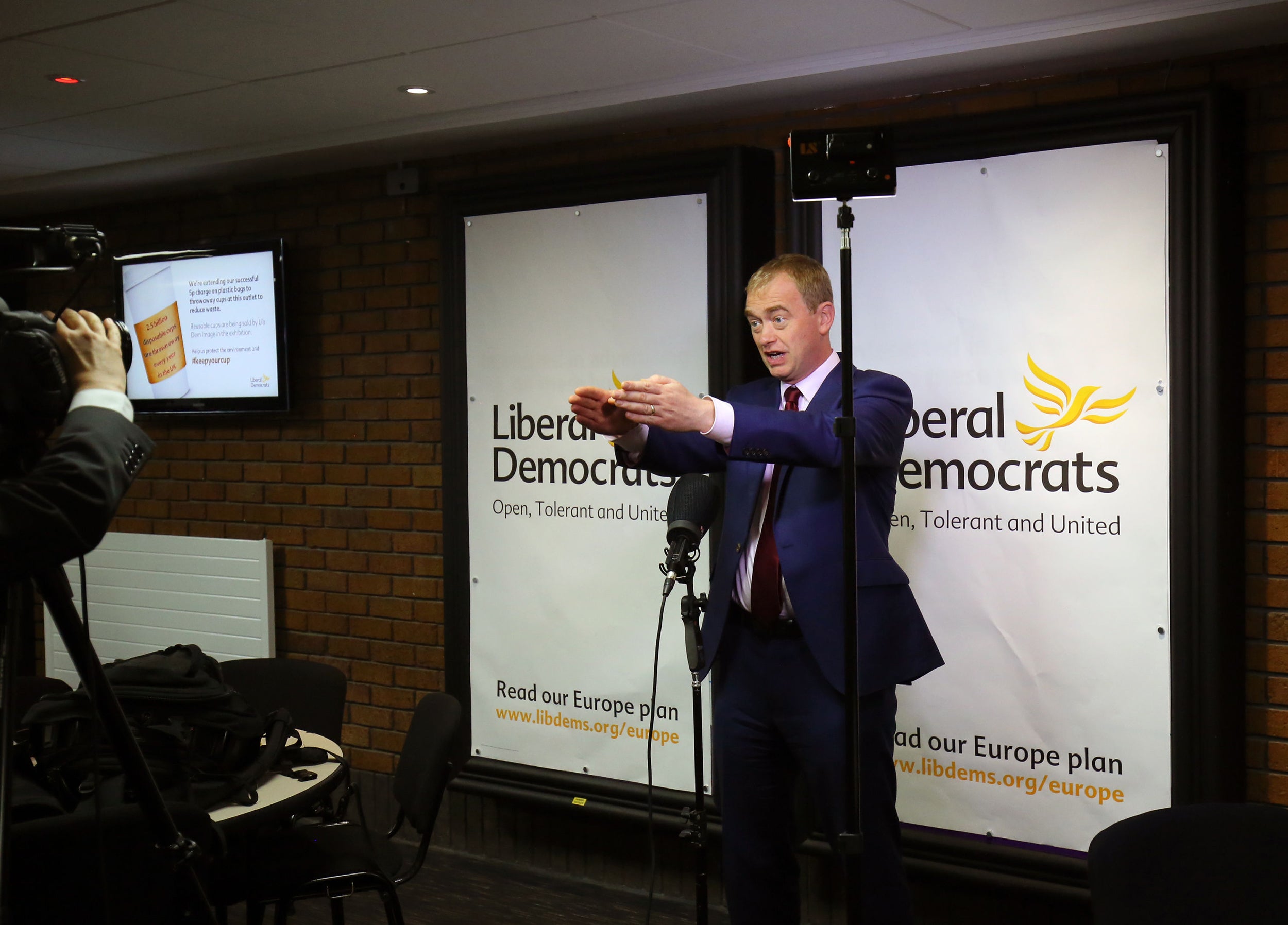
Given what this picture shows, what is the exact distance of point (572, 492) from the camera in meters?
3.63

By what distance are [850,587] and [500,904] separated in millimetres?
2244

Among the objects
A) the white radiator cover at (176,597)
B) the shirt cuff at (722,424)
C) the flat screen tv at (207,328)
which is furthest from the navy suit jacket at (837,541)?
the white radiator cover at (176,597)

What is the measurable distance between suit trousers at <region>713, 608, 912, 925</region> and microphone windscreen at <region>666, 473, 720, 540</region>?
0.29m

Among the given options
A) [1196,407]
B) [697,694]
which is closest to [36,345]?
[697,694]

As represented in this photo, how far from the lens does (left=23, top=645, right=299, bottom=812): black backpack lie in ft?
7.22

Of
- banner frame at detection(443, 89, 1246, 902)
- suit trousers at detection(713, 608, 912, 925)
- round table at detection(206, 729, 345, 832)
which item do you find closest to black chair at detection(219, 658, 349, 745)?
round table at detection(206, 729, 345, 832)

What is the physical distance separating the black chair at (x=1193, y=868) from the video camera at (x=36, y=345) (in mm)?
1522

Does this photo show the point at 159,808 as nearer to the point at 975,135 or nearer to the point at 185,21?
the point at 185,21

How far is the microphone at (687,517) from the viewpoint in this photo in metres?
2.36

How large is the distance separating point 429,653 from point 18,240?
288 cm

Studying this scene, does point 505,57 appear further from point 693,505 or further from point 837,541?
point 837,541

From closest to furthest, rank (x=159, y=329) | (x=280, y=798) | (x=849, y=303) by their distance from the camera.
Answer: (x=849, y=303) < (x=280, y=798) < (x=159, y=329)

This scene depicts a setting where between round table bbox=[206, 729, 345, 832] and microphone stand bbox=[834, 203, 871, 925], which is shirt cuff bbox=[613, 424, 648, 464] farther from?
round table bbox=[206, 729, 345, 832]

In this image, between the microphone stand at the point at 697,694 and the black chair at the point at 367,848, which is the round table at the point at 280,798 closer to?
the black chair at the point at 367,848
